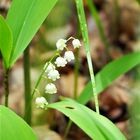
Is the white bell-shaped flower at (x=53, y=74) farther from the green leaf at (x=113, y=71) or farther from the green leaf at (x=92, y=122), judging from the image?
the green leaf at (x=113, y=71)

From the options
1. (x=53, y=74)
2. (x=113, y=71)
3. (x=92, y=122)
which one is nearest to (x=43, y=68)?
(x=53, y=74)

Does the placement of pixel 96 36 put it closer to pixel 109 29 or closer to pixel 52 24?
pixel 109 29

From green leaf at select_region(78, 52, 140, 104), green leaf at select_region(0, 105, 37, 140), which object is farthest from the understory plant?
green leaf at select_region(78, 52, 140, 104)

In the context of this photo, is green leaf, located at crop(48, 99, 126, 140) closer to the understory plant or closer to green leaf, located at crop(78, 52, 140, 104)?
the understory plant

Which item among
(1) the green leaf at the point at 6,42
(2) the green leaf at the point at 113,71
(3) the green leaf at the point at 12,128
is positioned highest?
(1) the green leaf at the point at 6,42

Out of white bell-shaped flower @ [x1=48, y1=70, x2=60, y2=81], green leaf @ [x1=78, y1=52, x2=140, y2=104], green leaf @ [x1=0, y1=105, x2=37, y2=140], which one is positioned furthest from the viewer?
green leaf @ [x1=78, y1=52, x2=140, y2=104]

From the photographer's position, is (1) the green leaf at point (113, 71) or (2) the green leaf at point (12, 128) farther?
(1) the green leaf at point (113, 71)

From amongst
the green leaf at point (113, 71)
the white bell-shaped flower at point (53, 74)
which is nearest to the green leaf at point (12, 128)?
the white bell-shaped flower at point (53, 74)
